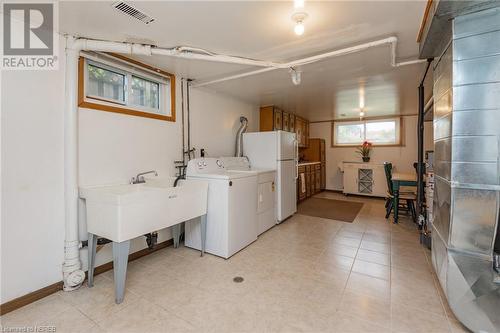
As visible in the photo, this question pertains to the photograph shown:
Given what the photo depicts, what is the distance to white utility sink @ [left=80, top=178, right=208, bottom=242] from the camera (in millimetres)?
1854

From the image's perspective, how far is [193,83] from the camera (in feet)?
11.2

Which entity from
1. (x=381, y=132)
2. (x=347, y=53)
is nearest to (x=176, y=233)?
(x=347, y=53)

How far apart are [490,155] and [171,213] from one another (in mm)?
2638

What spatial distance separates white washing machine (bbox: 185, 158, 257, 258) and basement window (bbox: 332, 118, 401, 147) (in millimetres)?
5008

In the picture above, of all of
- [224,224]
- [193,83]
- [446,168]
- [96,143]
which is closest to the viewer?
[446,168]

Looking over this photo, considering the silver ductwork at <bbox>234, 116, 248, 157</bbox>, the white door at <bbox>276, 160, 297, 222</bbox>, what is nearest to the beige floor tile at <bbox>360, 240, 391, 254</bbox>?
the white door at <bbox>276, 160, 297, 222</bbox>

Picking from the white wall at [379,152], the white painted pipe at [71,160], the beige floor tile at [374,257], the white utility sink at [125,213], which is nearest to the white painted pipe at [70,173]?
the white painted pipe at [71,160]

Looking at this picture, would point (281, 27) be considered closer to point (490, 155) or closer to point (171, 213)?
point (490, 155)

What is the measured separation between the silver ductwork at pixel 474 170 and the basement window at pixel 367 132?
5357 millimetres

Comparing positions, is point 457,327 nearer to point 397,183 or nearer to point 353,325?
point 353,325

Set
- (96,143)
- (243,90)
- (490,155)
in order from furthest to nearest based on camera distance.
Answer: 1. (243,90)
2. (96,143)
3. (490,155)

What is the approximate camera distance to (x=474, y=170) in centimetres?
153

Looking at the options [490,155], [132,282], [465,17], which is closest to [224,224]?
[132,282]

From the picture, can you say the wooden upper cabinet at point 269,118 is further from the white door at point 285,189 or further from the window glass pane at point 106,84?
the window glass pane at point 106,84
